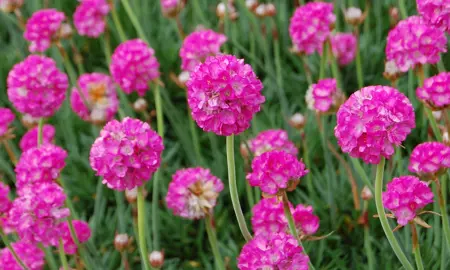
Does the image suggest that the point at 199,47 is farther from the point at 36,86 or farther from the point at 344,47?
the point at 344,47

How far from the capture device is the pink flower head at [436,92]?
4.37ft

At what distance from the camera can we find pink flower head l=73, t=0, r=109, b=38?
2156 mm

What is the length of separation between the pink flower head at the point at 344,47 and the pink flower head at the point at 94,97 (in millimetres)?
647

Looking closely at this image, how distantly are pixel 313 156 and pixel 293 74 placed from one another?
364 millimetres

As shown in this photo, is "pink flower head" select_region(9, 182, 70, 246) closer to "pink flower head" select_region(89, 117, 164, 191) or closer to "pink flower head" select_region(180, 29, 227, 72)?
"pink flower head" select_region(89, 117, 164, 191)

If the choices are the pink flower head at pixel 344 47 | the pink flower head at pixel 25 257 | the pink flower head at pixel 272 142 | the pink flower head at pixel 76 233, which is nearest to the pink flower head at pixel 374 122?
the pink flower head at pixel 272 142

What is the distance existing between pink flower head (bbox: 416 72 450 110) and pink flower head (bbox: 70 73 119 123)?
0.83 meters

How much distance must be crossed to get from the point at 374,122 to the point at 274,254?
0.84ft

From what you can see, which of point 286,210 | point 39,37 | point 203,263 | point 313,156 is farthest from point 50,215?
point 313,156

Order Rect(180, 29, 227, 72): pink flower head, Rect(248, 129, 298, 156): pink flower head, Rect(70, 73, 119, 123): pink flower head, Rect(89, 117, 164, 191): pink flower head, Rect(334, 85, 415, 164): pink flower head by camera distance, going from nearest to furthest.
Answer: Rect(334, 85, 415, 164): pink flower head < Rect(89, 117, 164, 191): pink flower head < Rect(248, 129, 298, 156): pink flower head < Rect(180, 29, 227, 72): pink flower head < Rect(70, 73, 119, 123): pink flower head

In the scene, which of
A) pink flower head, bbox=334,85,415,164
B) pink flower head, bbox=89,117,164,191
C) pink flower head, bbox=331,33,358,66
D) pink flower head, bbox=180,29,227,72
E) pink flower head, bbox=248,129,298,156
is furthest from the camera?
pink flower head, bbox=331,33,358,66

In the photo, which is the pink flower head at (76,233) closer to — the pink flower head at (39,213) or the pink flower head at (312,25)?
the pink flower head at (39,213)

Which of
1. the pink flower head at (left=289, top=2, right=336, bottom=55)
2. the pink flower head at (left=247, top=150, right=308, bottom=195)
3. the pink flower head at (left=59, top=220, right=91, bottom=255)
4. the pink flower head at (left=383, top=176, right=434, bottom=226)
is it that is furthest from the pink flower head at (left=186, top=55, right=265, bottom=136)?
the pink flower head at (left=289, top=2, right=336, bottom=55)

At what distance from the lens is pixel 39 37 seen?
1923 millimetres
